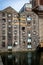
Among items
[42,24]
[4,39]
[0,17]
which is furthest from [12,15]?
[42,24]

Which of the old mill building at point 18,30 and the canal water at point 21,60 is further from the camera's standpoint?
the old mill building at point 18,30

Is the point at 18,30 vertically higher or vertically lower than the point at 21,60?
higher

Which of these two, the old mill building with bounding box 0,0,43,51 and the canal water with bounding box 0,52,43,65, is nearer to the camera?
the canal water with bounding box 0,52,43,65

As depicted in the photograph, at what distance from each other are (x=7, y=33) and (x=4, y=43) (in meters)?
1.69

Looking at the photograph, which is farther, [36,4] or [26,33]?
[26,33]

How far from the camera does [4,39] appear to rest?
34.1 m

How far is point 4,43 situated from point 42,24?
108ft

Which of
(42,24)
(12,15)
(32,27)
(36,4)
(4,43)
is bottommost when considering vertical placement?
(4,43)

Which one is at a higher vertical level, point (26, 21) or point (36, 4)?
point (36, 4)

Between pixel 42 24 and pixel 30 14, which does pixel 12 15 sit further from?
pixel 42 24

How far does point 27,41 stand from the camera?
34.6 metres

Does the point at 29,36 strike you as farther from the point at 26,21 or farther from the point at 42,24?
the point at 42,24

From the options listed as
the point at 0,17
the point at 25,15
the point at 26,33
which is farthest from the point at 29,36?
the point at 0,17

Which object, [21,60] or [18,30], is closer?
[21,60]
